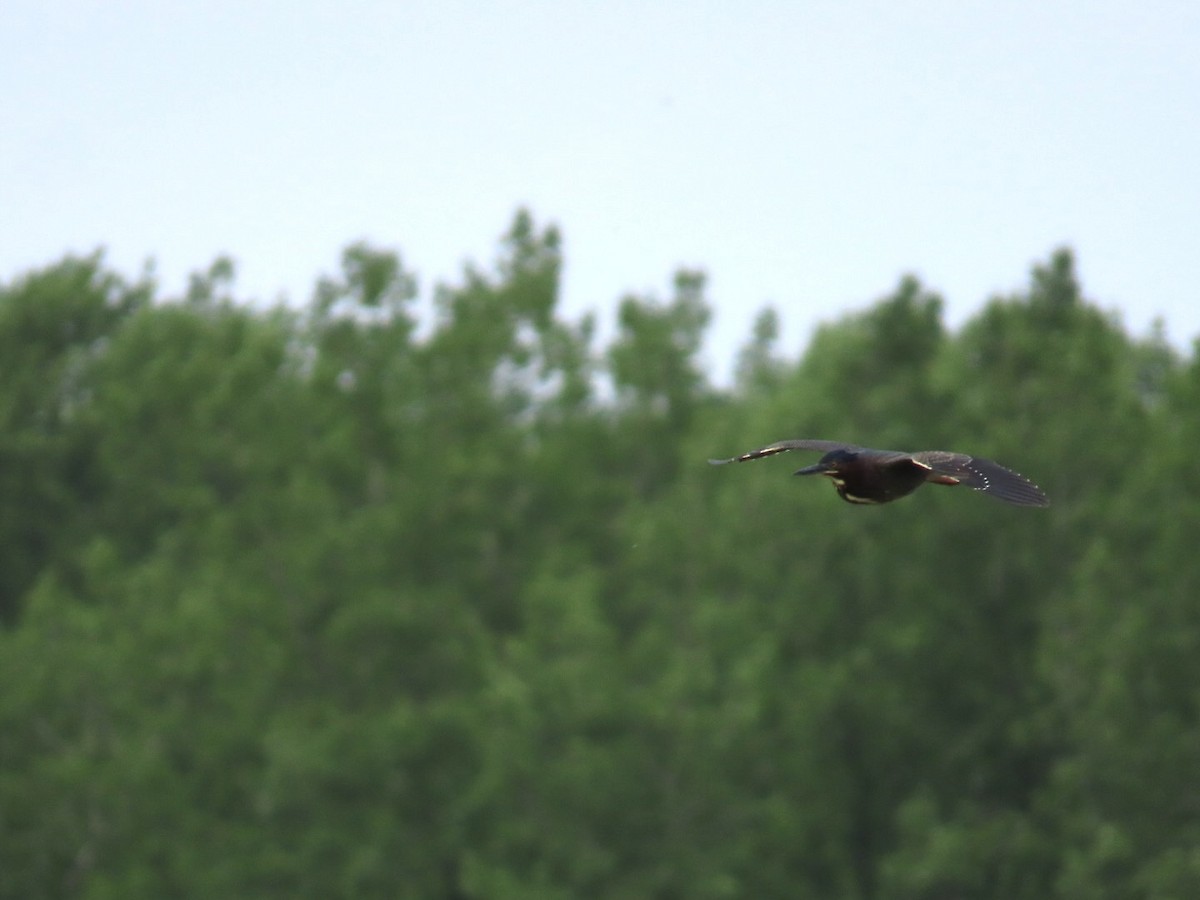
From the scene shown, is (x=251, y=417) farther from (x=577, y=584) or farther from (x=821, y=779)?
(x=821, y=779)

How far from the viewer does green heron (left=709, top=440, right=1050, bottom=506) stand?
31.3 ft

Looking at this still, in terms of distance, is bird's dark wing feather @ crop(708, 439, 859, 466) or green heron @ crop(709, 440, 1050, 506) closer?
green heron @ crop(709, 440, 1050, 506)

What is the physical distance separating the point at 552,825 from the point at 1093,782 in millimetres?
7009

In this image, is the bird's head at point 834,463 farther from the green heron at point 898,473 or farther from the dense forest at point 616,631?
the dense forest at point 616,631

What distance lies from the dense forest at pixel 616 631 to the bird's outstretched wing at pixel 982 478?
16.0 meters

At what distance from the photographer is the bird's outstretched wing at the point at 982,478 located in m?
9.40

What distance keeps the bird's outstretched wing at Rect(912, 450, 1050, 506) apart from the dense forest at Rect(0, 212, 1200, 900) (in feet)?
52.4

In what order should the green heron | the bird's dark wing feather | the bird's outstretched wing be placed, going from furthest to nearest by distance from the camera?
the bird's dark wing feather, the green heron, the bird's outstretched wing

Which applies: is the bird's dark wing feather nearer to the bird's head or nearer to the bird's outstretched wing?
the bird's head

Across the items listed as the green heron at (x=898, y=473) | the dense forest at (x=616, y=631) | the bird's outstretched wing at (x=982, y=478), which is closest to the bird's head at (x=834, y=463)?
the green heron at (x=898, y=473)

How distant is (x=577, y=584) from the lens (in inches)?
1153

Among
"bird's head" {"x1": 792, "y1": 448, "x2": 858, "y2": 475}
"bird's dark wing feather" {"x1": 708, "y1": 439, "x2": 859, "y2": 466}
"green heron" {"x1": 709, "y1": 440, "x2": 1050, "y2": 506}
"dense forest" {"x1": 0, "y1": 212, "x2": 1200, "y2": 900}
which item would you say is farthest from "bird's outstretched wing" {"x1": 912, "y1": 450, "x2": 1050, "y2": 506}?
"dense forest" {"x1": 0, "y1": 212, "x2": 1200, "y2": 900}

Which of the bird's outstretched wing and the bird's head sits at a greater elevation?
the bird's head

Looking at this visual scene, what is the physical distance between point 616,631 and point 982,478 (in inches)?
844
